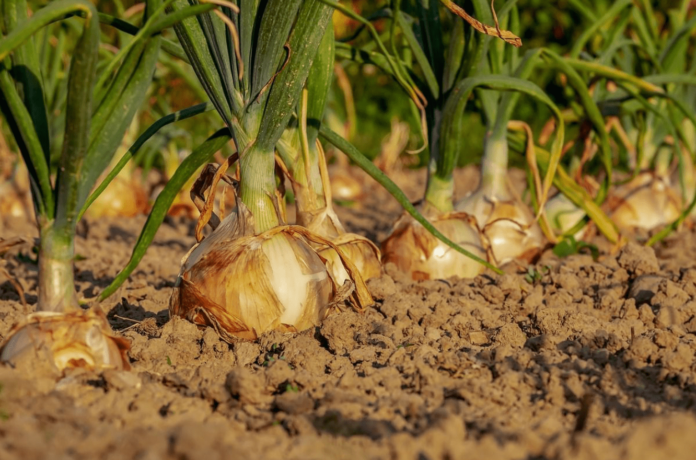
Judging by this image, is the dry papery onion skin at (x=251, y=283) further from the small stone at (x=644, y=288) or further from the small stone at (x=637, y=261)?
the small stone at (x=637, y=261)

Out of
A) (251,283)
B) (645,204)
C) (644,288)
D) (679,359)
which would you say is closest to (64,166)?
(251,283)

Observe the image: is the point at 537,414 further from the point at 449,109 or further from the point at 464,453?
the point at 449,109

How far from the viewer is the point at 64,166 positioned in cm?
135

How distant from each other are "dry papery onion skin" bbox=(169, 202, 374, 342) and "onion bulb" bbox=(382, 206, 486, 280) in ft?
1.85

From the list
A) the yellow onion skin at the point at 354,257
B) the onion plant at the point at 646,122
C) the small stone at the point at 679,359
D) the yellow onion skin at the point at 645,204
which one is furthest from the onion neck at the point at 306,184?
the yellow onion skin at the point at 645,204

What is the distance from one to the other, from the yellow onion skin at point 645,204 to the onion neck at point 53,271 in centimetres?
253

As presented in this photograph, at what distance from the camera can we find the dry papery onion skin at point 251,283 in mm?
1661

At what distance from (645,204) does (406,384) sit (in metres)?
2.32

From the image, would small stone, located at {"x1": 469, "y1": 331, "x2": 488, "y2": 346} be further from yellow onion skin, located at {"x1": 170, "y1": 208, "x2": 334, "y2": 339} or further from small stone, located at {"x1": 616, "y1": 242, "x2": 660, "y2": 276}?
small stone, located at {"x1": 616, "y1": 242, "x2": 660, "y2": 276}

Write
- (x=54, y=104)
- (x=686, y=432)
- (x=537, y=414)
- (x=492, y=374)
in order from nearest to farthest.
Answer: (x=686, y=432) → (x=537, y=414) → (x=492, y=374) → (x=54, y=104)

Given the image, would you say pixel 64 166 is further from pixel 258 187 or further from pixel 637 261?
pixel 637 261

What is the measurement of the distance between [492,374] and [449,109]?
37.5 inches

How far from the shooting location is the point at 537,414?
4.33 feet

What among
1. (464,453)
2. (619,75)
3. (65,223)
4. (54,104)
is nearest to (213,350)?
(65,223)
